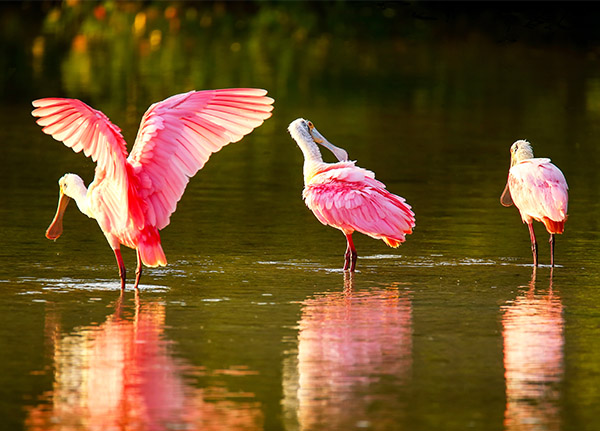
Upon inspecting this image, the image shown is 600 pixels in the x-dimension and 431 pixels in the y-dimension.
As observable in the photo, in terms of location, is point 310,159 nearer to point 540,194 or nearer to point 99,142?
point 540,194

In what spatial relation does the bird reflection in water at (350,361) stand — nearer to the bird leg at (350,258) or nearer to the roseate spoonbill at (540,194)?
the bird leg at (350,258)

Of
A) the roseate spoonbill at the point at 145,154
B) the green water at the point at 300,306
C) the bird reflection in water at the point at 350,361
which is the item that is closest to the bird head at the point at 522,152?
the green water at the point at 300,306

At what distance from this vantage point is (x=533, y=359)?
8.11 m

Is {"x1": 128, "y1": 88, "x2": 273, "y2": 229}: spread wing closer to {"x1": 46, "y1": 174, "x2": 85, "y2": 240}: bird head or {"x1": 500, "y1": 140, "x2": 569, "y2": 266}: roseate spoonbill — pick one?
{"x1": 46, "y1": 174, "x2": 85, "y2": 240}: bird head

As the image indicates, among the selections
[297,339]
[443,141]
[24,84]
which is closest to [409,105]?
[443,141]

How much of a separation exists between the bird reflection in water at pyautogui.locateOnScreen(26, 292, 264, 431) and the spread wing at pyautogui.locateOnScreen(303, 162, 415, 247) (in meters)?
2.89

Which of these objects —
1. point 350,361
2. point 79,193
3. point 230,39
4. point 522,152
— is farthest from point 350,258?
point 230,39

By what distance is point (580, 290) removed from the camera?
33.6 ft

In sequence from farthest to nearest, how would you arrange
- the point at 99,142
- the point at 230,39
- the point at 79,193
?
1. the point at 230,39
2. the point at 79,193
3. the point at 99,142

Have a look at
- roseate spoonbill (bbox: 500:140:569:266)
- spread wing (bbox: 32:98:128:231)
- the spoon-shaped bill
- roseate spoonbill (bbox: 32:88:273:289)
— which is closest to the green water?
the spoon-shaped bill

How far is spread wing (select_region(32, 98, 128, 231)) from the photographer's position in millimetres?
9930

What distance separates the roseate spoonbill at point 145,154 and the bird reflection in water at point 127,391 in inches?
56.7

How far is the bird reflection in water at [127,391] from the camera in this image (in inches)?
269

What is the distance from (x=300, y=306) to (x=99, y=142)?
1711mm
